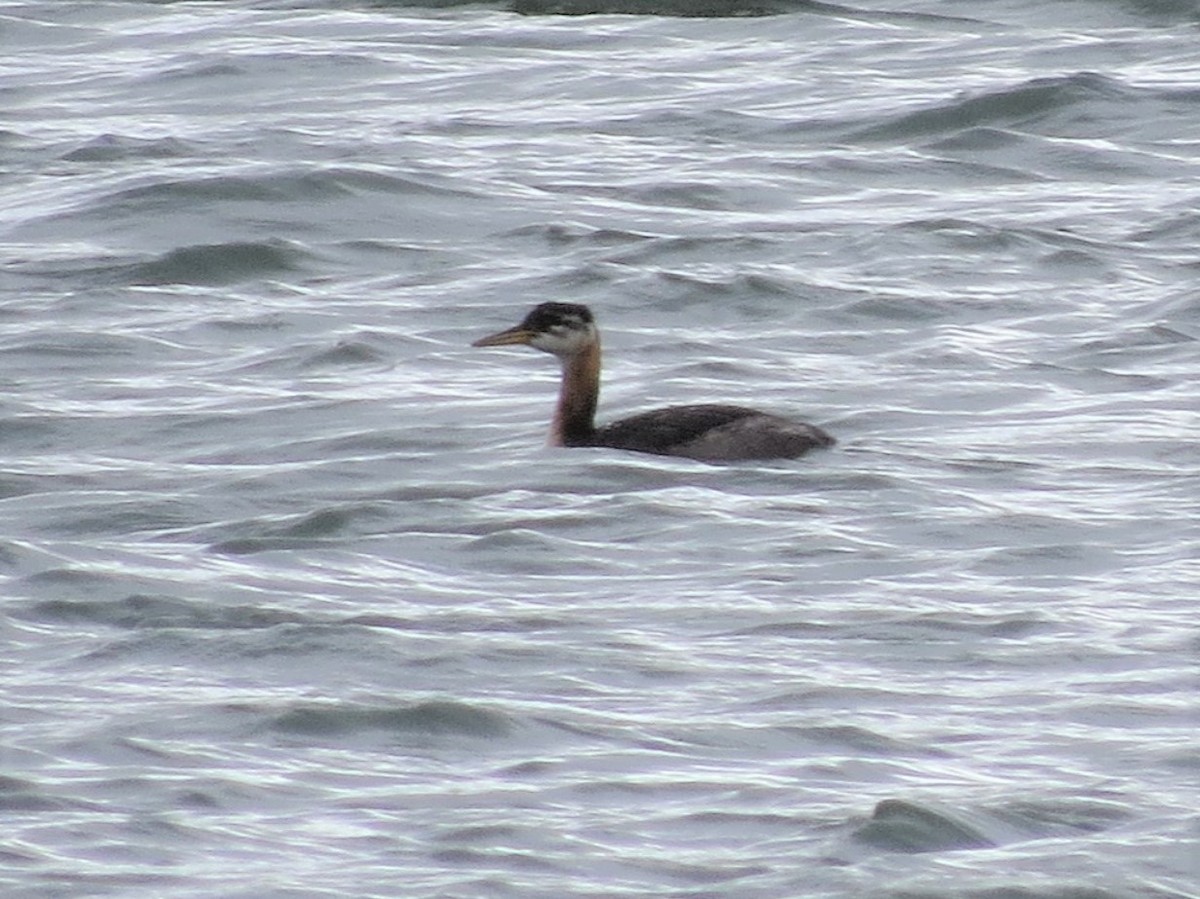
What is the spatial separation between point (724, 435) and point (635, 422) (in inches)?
19.0

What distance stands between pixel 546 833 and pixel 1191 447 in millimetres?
4884

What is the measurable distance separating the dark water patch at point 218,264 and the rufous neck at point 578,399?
3253mm

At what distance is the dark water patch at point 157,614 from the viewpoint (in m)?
9.34

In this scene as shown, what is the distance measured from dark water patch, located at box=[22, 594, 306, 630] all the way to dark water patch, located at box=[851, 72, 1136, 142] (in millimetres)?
9610

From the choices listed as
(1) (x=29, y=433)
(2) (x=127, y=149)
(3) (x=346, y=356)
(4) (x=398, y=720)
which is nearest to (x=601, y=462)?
(1) (x=29, y=433)

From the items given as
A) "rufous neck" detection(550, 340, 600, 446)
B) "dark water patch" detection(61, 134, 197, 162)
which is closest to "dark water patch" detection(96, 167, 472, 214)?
"dark water patch" detection(61, 134, 197, 162)

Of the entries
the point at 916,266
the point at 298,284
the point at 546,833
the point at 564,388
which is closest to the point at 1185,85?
the point at 916,266

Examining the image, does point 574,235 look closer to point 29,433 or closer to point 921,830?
point 29,433

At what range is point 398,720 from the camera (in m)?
8.37

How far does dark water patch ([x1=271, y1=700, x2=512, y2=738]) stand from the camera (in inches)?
327

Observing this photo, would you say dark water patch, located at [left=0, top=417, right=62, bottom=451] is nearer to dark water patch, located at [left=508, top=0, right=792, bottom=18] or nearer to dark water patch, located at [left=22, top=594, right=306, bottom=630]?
dark water patch, located at [left=22, top=594, right=306, bottom=630]

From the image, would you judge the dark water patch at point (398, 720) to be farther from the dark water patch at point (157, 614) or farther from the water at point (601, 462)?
the dark water patch at point (157, 614)

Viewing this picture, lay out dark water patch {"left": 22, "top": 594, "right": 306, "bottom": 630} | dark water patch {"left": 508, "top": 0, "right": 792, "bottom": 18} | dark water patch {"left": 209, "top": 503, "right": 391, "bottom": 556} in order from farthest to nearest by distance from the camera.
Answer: dark water patch {"left": 508, "top": 0, "right": 792, "bottom": 18} → dark water patch {"left": 209, "top": 503, "right": 391, "bottom": 556} → dark water patch {"left": 22, "top": 594, "right": 306, "bottom": 630}

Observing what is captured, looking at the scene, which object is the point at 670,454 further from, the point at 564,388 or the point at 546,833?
the point at 546,833
